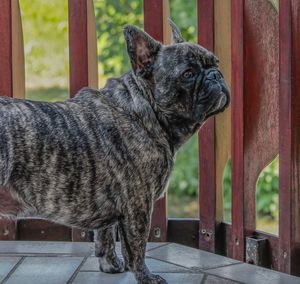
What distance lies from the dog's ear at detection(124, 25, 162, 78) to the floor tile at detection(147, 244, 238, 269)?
1.06m

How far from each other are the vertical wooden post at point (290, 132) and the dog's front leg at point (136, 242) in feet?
2.23

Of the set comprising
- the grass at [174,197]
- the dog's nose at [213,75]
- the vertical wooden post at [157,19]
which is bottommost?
the grass at [174,197]

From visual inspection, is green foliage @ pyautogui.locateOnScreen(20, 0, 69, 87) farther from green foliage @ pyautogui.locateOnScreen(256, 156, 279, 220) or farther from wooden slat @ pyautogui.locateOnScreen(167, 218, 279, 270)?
wooden slat @ pyautogui.locateOnScreen(167, 218, 279, 270)

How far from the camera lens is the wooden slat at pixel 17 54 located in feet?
14.7

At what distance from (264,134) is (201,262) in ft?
2.40

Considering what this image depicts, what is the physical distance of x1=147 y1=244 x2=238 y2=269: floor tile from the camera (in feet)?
13.5

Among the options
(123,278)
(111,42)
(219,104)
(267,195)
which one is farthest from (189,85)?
(111,42)

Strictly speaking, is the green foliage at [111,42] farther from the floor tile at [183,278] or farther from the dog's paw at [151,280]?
the dog's paw at [151,280]

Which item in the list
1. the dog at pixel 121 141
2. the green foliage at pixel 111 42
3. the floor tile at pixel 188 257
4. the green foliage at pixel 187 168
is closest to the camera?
the dog at pixel 121 141

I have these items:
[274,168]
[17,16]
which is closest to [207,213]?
[17,16]

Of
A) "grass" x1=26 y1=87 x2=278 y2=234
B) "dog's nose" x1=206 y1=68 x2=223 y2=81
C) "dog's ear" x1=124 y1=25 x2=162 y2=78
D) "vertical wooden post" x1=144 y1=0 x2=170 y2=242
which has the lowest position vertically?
"grass" x1=26 y1=87 x2=278 y2=234

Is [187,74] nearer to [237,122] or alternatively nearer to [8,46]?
[237,122]

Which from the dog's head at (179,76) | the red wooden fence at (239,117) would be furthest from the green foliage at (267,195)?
the dog's head at (179,76)

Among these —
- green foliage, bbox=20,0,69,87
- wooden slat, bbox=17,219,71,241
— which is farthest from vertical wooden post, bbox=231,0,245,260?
green foliage, bbox=20,0,69,87
